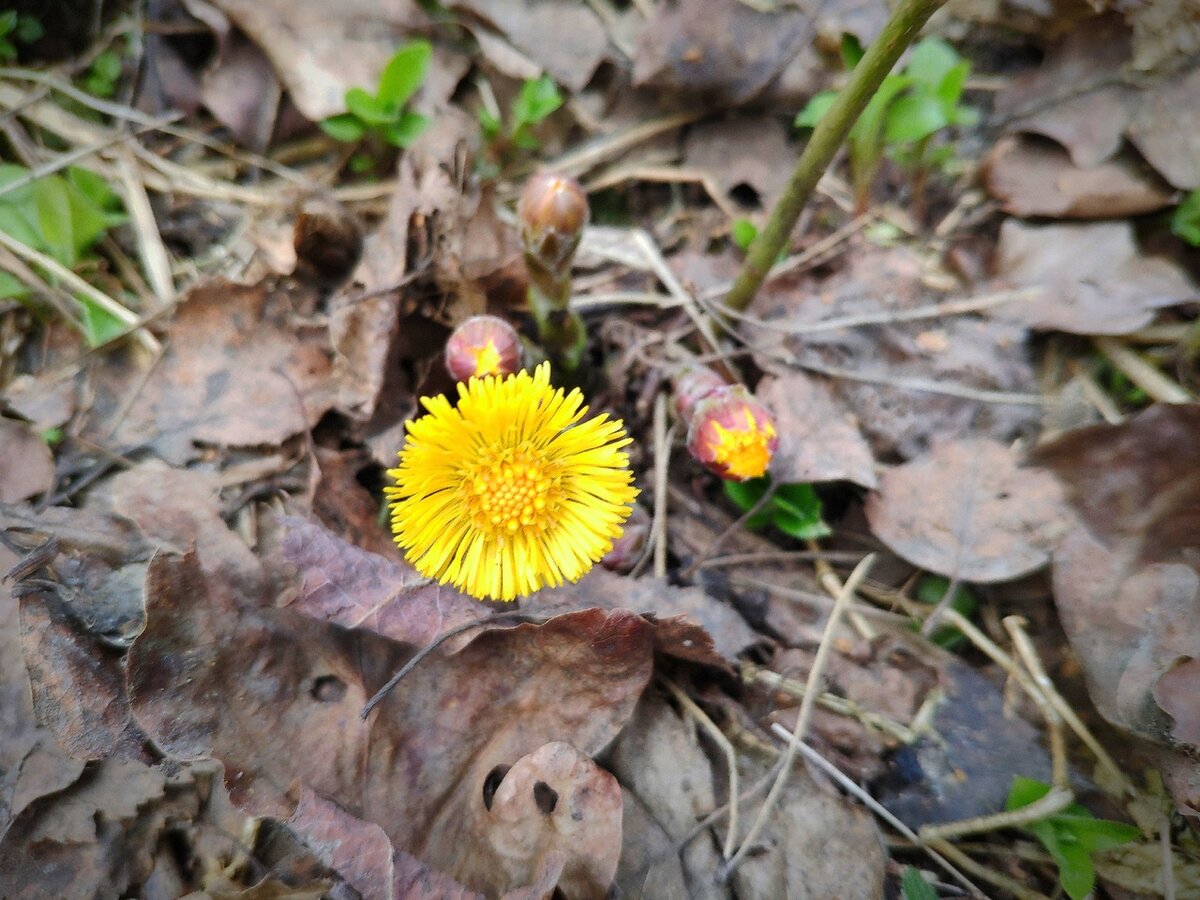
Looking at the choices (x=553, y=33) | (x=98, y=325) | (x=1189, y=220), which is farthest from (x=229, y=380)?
(x=1189, y=220)

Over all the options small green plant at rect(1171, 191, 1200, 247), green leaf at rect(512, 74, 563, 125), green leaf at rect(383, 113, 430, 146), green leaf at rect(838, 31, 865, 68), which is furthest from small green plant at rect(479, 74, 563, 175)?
small green plant at rect(1171, 191, 1200, 247)

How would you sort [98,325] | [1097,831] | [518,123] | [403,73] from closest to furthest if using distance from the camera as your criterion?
[1097,831] → [98,325] → [403,73] → [518,123]

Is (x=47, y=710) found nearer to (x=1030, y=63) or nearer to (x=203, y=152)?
(x=203, y=152)

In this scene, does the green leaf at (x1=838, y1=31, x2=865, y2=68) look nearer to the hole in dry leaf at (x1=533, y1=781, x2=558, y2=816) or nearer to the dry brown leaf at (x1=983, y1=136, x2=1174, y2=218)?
the dry brown leaf at (x1=983, y1=136, x2=1174, y2=218)

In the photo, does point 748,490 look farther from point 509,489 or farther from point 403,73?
point 403,73

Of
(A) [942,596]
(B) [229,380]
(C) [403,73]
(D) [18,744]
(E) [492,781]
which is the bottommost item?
(D) [18,744]

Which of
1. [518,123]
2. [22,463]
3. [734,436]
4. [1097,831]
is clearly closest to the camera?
[1097,831]

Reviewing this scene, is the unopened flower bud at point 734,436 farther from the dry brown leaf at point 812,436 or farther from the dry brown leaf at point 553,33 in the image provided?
the dry brown leaf at point 553,33
